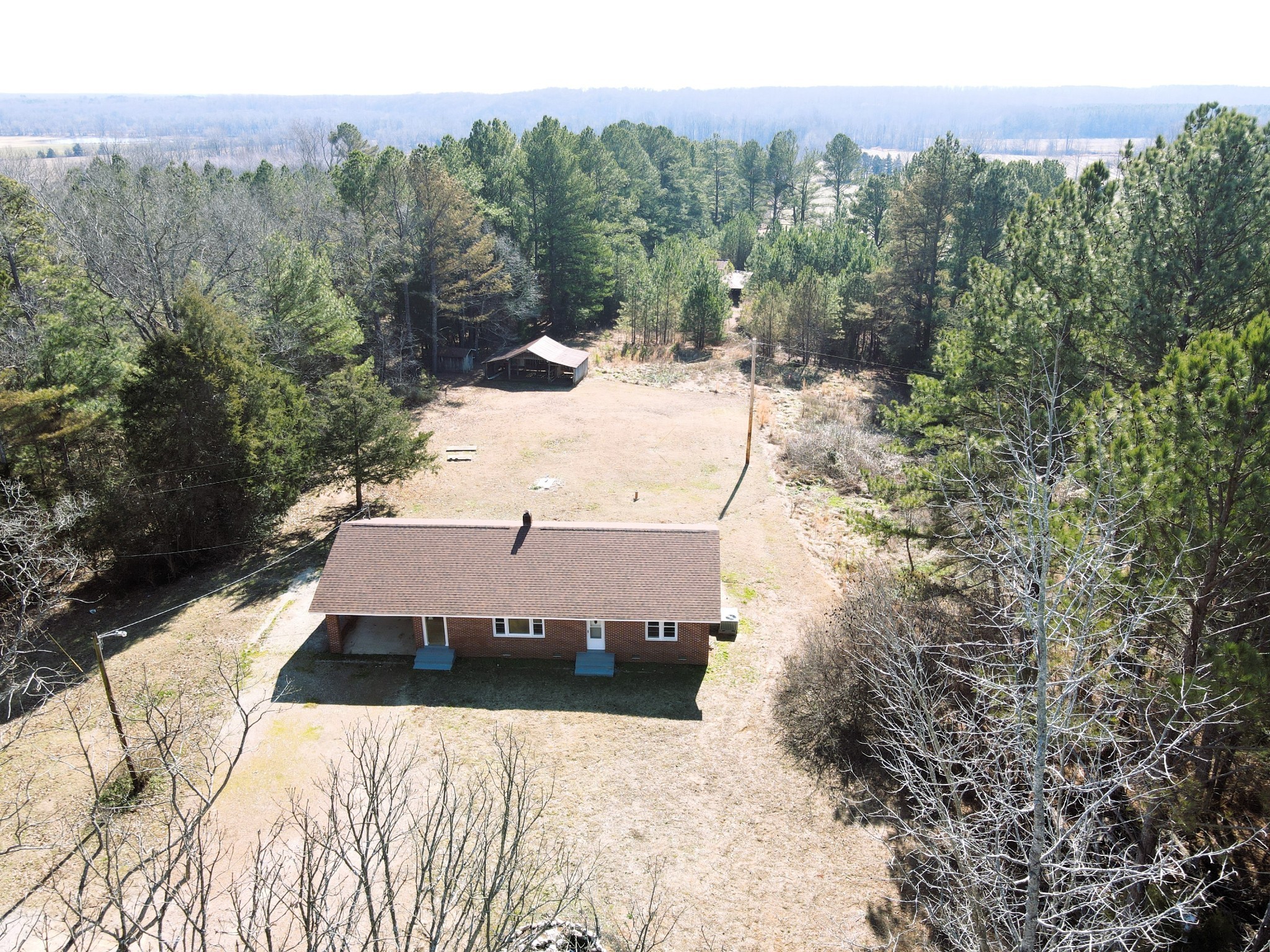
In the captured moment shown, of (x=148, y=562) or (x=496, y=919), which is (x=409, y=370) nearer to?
(x=148, y=562)

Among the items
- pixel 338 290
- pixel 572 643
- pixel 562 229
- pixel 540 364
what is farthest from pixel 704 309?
pixel 572 643

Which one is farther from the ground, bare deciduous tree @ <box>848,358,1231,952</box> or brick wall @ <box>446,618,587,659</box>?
bare deciduous tree @ <box>848,358,1231,952</box>

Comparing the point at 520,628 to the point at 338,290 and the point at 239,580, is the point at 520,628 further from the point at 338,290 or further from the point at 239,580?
the point at 338,290

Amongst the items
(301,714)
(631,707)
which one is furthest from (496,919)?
(301,714)

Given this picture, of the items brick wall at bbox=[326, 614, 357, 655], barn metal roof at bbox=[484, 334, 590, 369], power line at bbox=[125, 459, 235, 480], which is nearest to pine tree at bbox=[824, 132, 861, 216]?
barn metal roof at bbox=[484, 334, 590, 369]

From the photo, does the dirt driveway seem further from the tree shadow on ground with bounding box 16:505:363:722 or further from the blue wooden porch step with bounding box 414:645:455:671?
the tree shadow on ground with bounding box 16:505:363:722

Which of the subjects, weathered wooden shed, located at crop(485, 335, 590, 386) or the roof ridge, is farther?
weathered wooden shed, located at crop(485, 335, 590, 386)

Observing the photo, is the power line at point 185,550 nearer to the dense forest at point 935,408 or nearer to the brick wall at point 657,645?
the dense forest at point 935,408
